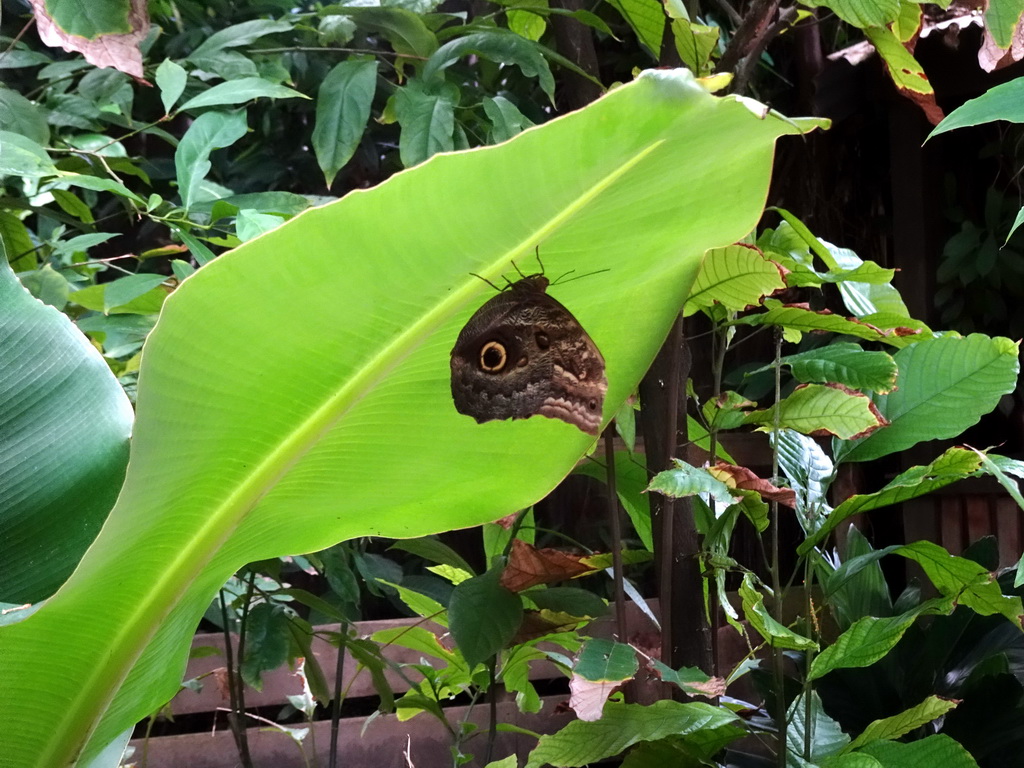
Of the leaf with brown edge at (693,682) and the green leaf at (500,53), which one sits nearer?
the leaf with brown edge at (693,682)

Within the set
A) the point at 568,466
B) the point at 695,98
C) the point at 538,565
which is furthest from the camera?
the point at 538,565

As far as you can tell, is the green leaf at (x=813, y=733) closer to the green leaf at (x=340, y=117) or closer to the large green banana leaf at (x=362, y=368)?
the large green banana leaf at (x=362, y=368)

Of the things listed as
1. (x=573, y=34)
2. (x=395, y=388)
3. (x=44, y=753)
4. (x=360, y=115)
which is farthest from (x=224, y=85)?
(x=44, y=753)

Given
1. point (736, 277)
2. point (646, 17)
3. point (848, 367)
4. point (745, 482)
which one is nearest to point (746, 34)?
point (646, 17)

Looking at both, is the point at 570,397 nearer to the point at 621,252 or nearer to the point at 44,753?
the point at 621,252

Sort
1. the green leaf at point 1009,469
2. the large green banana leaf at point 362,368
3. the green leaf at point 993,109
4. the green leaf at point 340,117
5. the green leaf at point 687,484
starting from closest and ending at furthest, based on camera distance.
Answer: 1. the large green banana leaf at point 362,368
2. the green leaf at point 993,109
3. the green leaf at point 1009,469
4. the green leaf at point 687,484
5. the green leaf at point 340,117

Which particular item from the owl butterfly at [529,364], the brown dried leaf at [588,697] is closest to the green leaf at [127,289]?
the owl butterfly at [529,364]

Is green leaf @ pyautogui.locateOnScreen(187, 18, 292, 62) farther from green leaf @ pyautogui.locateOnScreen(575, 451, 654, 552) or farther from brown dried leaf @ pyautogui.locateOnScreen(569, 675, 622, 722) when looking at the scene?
brown dried leaf @ pyautogui.locateOnScreen(569, 675, 622, 722)
